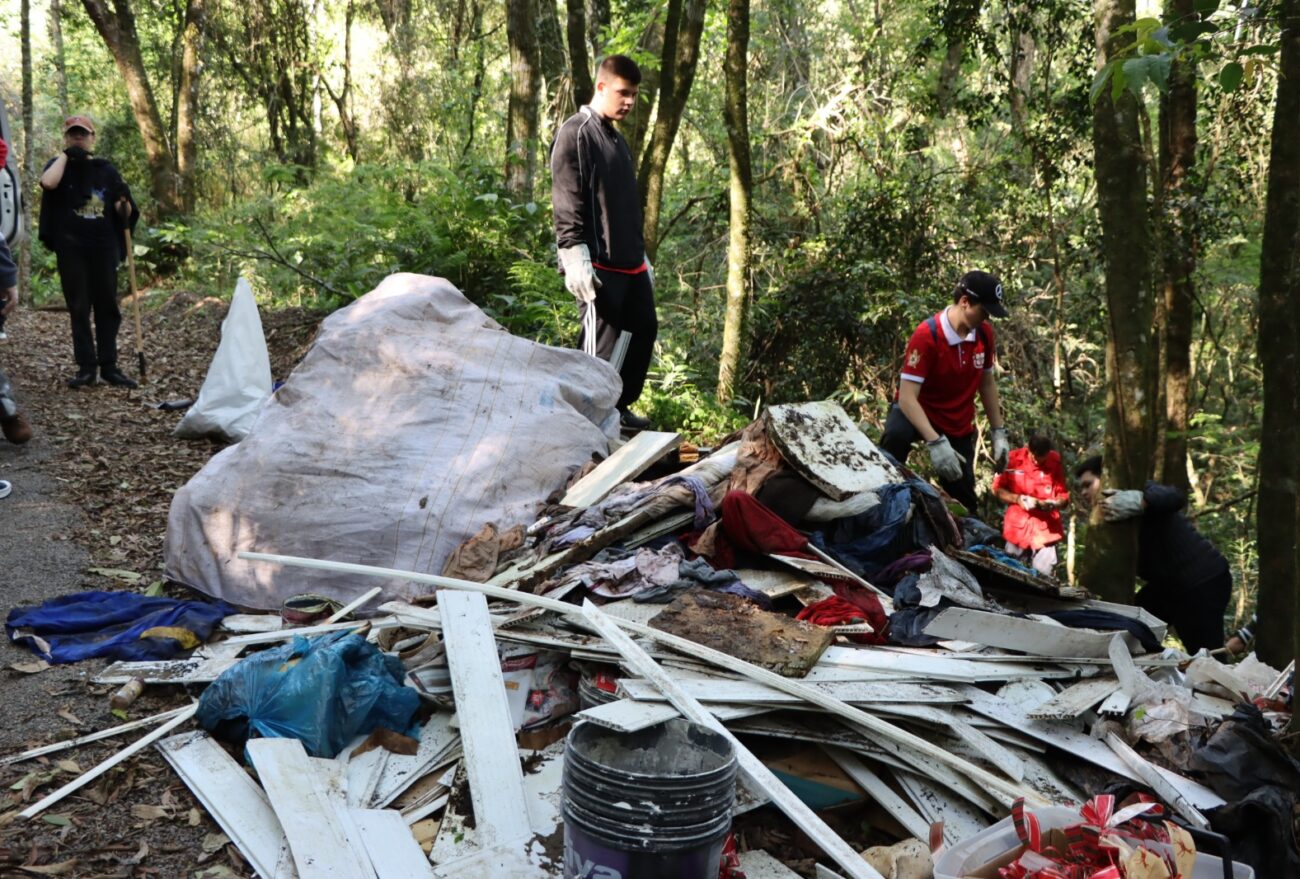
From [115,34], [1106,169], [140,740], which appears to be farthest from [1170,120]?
[115,34]

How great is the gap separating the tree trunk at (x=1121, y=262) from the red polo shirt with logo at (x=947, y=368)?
0.69 meters

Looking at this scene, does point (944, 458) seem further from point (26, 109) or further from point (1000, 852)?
point (26, 109)

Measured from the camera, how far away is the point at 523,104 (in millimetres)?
10148

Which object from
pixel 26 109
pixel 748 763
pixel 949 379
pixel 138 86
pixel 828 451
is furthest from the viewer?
pixel 26 109

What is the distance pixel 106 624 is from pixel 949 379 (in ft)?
14.0

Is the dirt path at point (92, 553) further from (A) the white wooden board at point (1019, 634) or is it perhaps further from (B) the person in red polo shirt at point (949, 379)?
(B) the person in red polo shirt at point (949, 379)

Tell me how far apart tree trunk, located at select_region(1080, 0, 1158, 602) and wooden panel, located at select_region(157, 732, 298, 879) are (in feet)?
13.7

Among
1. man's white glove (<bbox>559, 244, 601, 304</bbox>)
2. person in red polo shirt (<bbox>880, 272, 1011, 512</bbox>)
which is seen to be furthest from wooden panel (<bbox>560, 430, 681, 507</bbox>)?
person in red polo shirt (<bbox>880, 272, 1011, 512</bbox>)

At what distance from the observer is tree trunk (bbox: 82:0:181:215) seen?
12609 millimetres

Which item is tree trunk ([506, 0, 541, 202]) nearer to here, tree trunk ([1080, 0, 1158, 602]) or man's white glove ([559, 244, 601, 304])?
man's white glove ([559, 244, 601, 304])

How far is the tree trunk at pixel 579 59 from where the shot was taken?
904 cm

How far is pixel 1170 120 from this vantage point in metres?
9.05

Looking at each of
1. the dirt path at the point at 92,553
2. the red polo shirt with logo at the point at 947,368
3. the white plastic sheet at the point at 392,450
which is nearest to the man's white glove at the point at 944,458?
the red polo shirt with logo at the point at 947,368

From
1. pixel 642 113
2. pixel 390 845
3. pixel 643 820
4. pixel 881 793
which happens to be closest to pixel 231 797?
pixel 390 845
